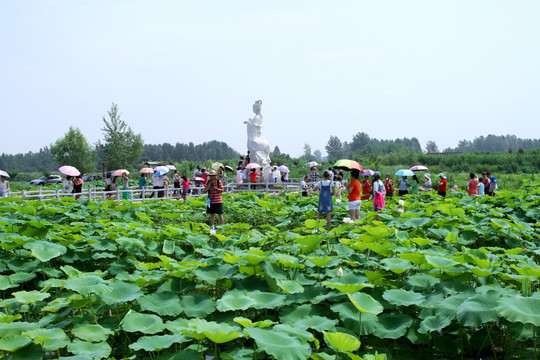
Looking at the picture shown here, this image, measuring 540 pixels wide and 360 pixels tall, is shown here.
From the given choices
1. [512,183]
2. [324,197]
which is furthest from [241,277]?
[512,183]

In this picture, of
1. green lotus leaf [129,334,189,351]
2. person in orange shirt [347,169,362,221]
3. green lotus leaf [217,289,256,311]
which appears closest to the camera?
green lotus leaf [129,334,189,351]

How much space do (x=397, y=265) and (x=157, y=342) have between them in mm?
2080

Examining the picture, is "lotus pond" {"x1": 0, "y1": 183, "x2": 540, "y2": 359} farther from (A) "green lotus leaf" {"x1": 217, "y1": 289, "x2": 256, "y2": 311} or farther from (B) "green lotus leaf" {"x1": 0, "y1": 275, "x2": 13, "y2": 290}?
(B) "green lotus leaf" {"x1": 0, "y1": 275, "x2": 13, "y2": 290}

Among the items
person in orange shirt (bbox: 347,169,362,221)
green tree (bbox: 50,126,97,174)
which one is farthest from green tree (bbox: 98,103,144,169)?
person in orange shirt (bbox: 347,169,362,221)

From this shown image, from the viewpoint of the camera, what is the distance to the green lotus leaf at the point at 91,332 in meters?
2.91

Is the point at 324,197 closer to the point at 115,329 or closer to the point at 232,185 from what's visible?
the point at 115,329

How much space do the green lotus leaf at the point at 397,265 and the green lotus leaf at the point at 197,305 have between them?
1495 mm

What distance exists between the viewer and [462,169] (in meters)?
28.4

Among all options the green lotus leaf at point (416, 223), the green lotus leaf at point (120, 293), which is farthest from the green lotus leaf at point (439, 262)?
the green lotus leaf at point (416, 223)

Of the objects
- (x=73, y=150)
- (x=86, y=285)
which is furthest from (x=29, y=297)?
(x=73, y=150)

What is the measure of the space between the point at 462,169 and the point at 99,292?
2850 centimetres

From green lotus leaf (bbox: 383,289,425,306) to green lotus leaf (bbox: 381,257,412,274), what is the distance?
0.40 meters

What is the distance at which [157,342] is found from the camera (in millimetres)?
2684

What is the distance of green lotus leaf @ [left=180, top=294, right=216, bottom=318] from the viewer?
10.4ft
